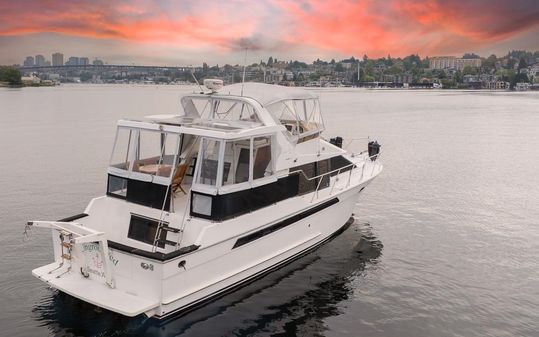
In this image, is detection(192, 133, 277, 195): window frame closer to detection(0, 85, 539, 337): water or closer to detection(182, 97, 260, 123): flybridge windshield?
detection(182, 97, 260, 123): flybridge windshield

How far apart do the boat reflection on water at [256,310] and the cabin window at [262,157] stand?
8.85 ft

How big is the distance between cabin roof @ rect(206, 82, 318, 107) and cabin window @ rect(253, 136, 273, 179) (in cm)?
121

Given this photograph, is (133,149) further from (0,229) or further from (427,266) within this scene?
(427,266)

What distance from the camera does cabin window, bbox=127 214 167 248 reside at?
1079cm

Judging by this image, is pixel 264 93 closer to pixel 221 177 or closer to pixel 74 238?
pixel 221 177

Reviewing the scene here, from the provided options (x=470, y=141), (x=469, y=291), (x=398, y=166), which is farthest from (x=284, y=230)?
(x=470, y=141)

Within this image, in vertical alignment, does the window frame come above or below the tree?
below

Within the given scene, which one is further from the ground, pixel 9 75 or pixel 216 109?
pixel 9 75

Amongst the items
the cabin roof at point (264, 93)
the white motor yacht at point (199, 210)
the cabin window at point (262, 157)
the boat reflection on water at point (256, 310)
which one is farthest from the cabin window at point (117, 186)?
the cabin roof at point (264, 93)

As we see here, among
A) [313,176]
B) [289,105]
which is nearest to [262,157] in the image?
[313,176]

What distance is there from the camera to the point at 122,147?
11391 millimetres

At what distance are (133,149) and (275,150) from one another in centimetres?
340

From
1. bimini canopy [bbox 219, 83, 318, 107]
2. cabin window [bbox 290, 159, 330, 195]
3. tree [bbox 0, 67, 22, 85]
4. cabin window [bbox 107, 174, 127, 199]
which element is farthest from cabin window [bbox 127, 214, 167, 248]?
tree [bbox 0, 67, 22, 85]

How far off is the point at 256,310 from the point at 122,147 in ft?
15.9
